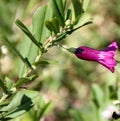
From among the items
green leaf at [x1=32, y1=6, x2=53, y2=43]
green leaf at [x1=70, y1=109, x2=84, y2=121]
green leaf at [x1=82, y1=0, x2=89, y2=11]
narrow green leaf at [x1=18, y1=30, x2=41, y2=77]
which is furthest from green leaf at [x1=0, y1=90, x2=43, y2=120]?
green leaf at [x1=70, y1=109, x2=84, y2=121]

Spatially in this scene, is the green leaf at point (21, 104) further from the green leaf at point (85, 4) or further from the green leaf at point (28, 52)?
the green leaf at point (85, 4)

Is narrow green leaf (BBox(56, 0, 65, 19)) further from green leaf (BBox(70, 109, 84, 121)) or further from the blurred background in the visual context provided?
the blurred background

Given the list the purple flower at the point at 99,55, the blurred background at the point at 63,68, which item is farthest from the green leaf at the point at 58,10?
the blurred background at the point at 63,68

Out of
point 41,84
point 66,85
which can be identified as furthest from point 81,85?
point 41,84

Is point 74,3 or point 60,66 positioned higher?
point 74,3

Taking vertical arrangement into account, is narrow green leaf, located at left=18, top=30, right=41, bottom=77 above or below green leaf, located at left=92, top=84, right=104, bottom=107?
above

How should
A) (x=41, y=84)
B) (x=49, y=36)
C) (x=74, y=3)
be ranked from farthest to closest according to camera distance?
1. (x=41, y=84)
2. (x=49, y=36)
3. (x=74, y=3)

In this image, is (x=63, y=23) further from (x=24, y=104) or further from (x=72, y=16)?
(x=24, y=104)
